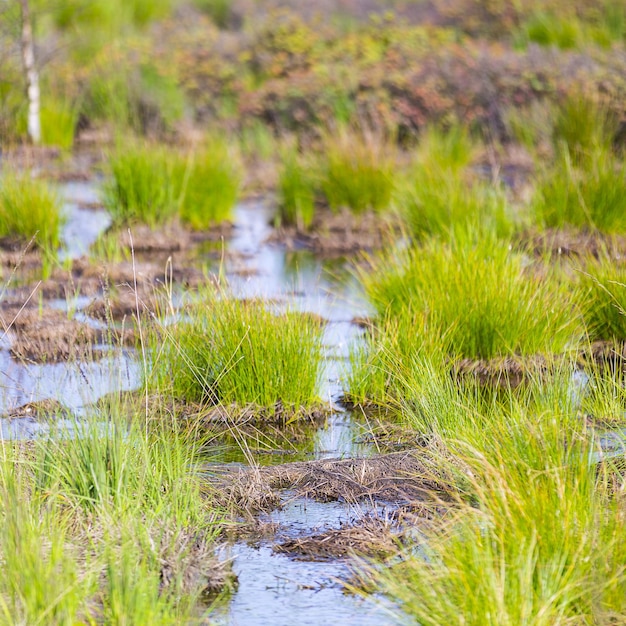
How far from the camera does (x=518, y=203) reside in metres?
9.56

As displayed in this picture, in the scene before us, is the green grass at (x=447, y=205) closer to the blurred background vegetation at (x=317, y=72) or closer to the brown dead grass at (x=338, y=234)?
the brown dead grass at (x=338, y=234)

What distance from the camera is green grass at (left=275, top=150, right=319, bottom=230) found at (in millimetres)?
10508

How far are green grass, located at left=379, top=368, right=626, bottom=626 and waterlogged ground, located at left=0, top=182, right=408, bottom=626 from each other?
0.61 feet

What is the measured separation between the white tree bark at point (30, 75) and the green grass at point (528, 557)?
9.96 metres

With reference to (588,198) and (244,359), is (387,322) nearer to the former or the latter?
(244,359)

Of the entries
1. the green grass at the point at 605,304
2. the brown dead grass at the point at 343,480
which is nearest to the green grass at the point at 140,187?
the green grass at the point at 605,304

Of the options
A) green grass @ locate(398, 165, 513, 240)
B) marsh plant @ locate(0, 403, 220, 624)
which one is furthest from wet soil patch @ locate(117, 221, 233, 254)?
marsh plant @ locate(0, 403, 220, 624)

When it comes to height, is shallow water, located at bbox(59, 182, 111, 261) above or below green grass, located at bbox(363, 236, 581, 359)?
below

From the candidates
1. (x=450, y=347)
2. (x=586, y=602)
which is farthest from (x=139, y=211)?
(x=586, y=602)

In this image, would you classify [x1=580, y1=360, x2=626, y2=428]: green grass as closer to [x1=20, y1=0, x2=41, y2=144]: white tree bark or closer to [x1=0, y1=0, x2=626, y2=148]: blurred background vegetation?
[x1=0, y1=0, x2=626, y2=148]: blurred background vegetation

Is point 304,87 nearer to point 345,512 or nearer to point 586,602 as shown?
point 345,512

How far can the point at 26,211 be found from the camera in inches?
344

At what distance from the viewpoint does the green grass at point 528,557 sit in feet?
10.1

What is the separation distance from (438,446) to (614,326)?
2.14m
